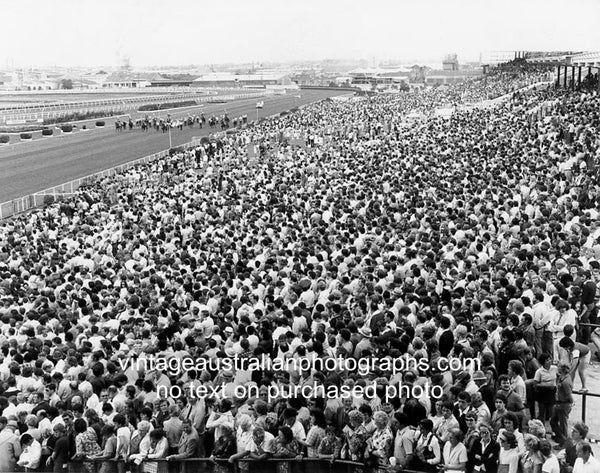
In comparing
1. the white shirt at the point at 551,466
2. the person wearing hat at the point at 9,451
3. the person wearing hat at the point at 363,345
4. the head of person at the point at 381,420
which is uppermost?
the head of person at the point at 381,420

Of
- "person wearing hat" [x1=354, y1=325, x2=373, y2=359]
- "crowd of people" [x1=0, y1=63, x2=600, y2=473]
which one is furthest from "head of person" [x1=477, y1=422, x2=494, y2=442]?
"person wearing hat" [x1=354, y1=325, x2=373, y2=359]

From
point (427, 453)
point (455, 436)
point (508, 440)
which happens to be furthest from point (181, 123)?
point (508, 440)

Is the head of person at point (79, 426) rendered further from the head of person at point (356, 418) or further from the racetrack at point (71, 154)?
the racetrack at point (71, 154)

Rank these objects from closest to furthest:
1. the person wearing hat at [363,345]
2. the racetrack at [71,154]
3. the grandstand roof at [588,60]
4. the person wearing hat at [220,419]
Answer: the person wearing hat at [220,419], the person wearing hat at [363,345], the racetrack at [71,154], the grandstand roof at [588,60]

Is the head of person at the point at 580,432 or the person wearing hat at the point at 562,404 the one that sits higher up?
the head of person at the point at 580,432

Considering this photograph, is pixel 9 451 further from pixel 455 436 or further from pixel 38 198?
pixel 38 198

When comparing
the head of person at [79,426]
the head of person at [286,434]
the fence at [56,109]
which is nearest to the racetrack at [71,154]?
the fence at [56,109]

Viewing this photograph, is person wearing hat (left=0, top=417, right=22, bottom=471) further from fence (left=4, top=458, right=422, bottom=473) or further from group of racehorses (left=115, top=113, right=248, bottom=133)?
group of racehorses (left=115, top=113, right=248, bottom=133)
